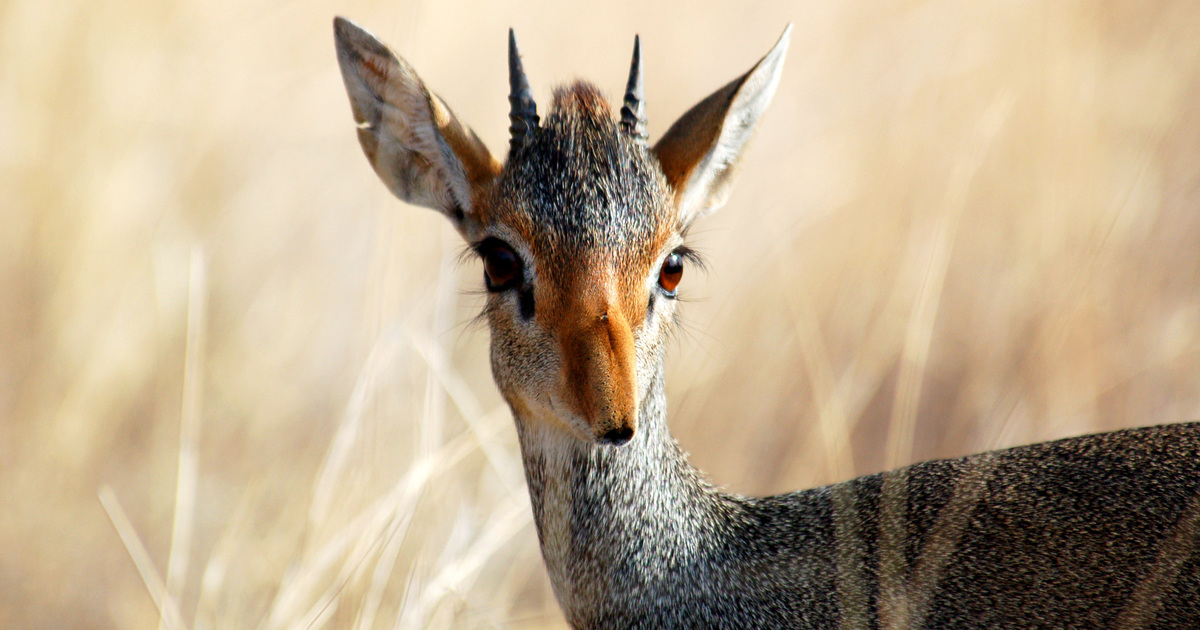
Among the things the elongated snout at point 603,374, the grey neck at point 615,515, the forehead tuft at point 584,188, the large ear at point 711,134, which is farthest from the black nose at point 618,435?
the large ear at point 711,134

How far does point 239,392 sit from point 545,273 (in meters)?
2.91

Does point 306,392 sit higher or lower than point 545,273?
lower

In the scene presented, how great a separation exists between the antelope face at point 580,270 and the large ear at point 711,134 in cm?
9

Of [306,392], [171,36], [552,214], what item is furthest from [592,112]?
[171,36]

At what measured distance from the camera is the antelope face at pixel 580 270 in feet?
8.06

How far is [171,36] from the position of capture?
5688 mm

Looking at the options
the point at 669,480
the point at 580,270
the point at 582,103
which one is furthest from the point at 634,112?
the point at 669,480

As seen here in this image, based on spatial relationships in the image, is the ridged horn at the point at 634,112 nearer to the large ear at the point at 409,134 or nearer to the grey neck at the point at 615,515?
the large ear at the point at 409,134

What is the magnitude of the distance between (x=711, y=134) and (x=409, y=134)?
833 millimetres

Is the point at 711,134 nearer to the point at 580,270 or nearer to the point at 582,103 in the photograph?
the point at 582,103

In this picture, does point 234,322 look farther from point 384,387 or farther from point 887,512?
point 887,512

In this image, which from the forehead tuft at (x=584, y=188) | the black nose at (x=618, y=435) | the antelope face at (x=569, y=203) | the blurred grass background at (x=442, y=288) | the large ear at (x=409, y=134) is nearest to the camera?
the black nose at (x=618, y=435)

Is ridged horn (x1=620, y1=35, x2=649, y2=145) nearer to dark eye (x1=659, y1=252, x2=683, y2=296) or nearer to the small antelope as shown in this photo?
the small antelope

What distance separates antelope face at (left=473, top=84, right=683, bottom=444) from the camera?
2.46 m
